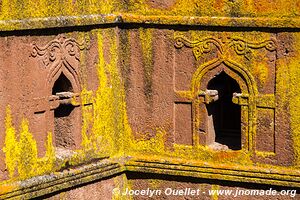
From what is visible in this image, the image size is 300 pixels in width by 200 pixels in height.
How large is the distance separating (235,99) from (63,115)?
1.92 m

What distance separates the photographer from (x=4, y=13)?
10.5 m

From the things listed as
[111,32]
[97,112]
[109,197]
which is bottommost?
[109,197]

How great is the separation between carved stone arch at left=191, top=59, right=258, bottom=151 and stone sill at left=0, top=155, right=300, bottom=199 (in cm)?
30

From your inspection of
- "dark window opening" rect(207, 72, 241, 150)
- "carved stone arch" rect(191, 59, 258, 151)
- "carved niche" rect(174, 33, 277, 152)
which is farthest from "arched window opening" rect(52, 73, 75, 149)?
"dark window opening" rect(207, 72, 241, 150)

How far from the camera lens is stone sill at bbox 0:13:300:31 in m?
10.7

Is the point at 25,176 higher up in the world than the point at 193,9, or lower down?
lower down

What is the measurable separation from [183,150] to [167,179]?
1.33ft

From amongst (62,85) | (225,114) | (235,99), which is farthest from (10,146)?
(225,114)

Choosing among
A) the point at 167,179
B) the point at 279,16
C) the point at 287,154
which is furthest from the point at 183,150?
the point at 279,16

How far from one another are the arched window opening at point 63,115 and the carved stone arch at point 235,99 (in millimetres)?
1393

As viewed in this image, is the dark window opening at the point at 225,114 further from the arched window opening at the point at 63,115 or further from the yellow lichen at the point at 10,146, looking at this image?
the yellow lichen at the point at 10,146

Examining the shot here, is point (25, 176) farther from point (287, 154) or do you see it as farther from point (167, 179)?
point (287, 154)

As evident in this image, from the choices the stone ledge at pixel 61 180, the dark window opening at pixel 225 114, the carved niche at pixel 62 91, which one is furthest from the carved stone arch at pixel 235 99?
the carved niche at pixel 62 91

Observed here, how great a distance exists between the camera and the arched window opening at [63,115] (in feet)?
37.5
